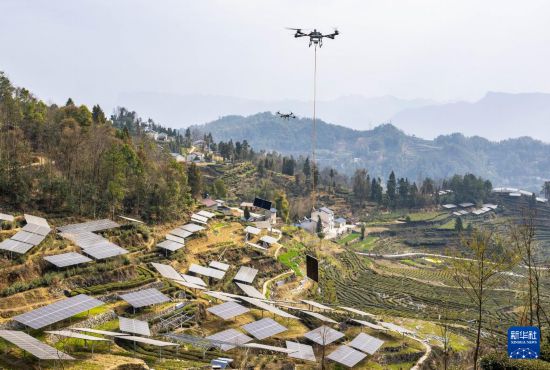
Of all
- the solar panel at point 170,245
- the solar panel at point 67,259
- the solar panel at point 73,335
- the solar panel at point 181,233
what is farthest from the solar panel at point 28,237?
the solar panel at point 181,233

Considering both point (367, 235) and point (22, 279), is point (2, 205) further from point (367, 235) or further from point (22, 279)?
point (367, 235)

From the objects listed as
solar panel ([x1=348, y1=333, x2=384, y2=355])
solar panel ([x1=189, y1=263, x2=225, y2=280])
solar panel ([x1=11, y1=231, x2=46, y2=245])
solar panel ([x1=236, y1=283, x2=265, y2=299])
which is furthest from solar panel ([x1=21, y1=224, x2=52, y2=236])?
solar panel ([x1=348, y1=333, x2=384, y2=355])

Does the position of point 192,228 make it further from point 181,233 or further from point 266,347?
point 266,347

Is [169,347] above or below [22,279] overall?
below

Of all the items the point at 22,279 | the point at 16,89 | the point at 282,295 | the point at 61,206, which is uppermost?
the point at 16,89

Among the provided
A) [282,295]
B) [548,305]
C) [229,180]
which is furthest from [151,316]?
[229,180]
